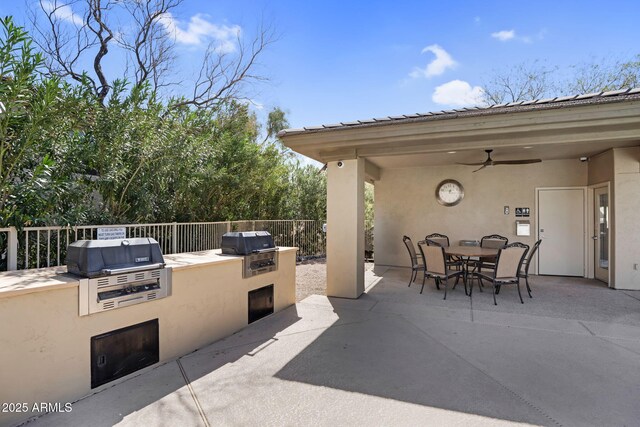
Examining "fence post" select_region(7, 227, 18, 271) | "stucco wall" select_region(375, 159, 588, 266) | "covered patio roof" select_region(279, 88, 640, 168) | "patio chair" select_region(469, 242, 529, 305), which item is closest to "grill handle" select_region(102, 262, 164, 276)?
"fence post" select_region(7, 227, 18, 271)

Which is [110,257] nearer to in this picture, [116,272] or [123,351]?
[116,272]

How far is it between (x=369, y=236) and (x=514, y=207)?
4667mm

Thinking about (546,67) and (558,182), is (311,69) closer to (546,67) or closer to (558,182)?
(558,182)

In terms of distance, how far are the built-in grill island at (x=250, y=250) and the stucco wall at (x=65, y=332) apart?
24.5 inches

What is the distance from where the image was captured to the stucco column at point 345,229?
18.1 feet

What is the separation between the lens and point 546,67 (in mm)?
14070

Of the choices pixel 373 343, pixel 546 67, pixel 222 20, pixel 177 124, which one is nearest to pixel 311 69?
pixel 222 20

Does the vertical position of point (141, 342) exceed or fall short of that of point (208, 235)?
it falls short

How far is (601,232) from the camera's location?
269 inches

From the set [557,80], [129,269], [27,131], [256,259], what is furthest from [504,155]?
[557,80]

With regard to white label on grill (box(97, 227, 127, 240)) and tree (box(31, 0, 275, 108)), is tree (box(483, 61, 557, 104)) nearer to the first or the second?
tree (box(31, 0, 275, 108))

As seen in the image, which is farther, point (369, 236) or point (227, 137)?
point (369, 236)

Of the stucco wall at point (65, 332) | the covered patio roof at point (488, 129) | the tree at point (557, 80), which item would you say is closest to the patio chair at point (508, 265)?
the covered patio roof at point (488, 129)

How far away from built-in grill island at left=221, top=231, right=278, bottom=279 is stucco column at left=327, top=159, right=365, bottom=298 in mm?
1583
